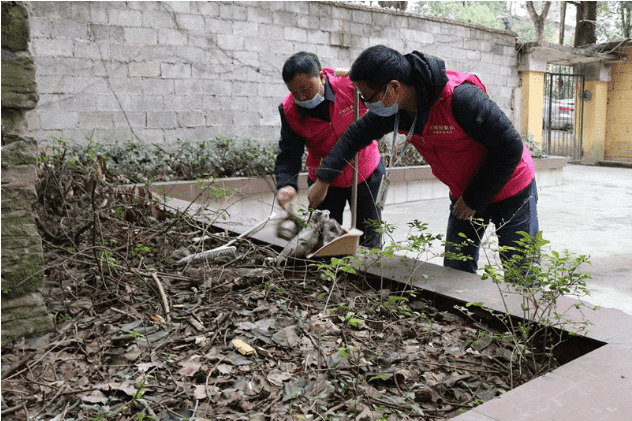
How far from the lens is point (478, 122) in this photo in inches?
103

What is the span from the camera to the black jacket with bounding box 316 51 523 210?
2621mm

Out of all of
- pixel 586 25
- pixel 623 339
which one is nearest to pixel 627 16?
pixel 586 25

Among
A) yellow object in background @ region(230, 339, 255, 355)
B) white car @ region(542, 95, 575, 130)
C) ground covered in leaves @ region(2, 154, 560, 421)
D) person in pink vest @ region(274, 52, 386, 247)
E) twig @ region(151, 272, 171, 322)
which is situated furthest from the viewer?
white car @ region(542, 95, 575, 130)

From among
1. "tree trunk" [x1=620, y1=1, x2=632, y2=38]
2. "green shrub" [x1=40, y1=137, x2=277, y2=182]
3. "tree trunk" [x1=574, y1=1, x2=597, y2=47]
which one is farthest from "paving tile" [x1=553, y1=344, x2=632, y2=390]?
"tree trunk" [x1=620, y1=1, x2=632, y2=38]

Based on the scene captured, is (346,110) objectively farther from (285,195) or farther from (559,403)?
(559,403)

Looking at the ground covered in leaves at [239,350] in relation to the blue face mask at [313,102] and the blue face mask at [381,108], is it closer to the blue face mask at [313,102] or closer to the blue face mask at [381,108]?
the blue face mask at [381,108]

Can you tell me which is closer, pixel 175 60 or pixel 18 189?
pixel 18 189

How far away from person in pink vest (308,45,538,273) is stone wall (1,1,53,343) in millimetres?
1454

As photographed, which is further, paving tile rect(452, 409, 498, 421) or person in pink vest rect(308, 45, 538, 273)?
person in pink vest rect(308, 45, 538, 273)

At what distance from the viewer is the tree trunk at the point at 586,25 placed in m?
16.5

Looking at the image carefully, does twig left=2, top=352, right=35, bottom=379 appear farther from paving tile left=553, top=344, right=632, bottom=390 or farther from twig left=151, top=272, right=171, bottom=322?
paving tile left=553, top=344, right=632, bottom=390

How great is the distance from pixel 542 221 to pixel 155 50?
5.88m

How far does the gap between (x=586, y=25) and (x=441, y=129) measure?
16.5 m

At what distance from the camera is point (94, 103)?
24.6 ft
